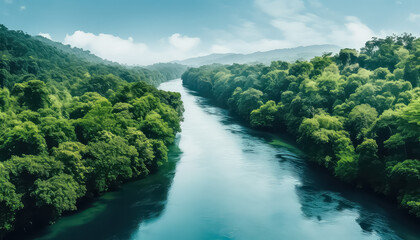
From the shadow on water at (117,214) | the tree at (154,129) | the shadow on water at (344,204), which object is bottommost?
the shadow on water at (117,214)

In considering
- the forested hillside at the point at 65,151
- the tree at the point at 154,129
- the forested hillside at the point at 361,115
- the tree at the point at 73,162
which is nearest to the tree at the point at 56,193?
the forested hillside at the point at 65,151

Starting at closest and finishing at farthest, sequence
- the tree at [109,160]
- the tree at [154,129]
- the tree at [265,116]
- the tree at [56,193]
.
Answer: the tree at [56,193], the tree at [109,160], the tree at [154,129], the tree at [265,116]

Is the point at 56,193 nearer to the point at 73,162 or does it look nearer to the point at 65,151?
the point at 73,162

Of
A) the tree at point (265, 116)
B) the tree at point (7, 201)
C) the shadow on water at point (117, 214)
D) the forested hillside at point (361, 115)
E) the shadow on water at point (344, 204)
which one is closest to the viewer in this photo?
the tree at point (7, 201)

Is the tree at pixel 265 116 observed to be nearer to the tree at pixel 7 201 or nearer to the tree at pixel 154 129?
the tree at pixel 154 129

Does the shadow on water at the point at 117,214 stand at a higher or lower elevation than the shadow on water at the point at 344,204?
lower

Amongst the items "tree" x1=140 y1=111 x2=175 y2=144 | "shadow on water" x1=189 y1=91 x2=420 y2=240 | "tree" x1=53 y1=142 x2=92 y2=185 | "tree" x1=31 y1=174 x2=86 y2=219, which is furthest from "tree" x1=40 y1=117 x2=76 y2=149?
"shadow on water" x1=189 y1=91 x2=420 y2=240
